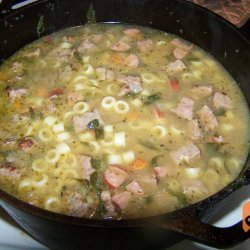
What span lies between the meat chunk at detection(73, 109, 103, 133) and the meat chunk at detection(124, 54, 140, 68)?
539mm

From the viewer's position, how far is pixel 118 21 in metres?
3.12

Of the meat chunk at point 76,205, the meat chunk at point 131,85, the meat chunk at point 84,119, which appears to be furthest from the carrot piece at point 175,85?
the meat chunk at point 76,205

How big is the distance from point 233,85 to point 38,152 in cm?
140

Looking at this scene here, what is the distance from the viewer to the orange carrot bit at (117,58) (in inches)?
111

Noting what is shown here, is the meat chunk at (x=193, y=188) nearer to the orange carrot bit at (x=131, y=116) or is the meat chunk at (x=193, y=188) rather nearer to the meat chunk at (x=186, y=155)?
the meat chunk at (x=186, y=155)

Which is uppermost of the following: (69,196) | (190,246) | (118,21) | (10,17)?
(10,17)

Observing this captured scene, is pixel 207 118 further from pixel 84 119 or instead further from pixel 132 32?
pixel 132 32

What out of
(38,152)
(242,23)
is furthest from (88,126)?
(242,23)

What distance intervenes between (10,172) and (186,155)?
3.27 ft

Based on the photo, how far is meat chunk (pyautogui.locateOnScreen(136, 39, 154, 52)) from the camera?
2.94 metres

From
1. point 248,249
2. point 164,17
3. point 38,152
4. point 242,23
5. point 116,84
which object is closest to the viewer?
point 248,249

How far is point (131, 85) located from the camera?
8.61 ft

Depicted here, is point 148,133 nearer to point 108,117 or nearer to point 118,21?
point 108,117

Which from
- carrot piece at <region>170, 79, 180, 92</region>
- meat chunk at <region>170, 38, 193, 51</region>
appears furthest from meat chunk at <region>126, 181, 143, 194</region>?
meat chunk at <region>170, 38, 193, 51</region>
